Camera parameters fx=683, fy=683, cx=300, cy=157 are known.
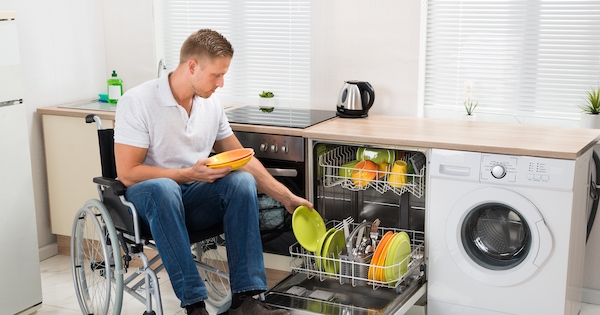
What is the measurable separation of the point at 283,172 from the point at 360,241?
1.66 ft

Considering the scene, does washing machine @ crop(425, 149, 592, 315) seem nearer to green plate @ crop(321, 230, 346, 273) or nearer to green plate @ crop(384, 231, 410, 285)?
green plate @ crop(384, 231, 410, 285)

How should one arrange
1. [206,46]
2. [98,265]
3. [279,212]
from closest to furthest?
[206,46] → [98,265] → [279,212]

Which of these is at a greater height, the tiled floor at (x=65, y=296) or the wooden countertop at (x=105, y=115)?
the wooden countertop at (x=105, y=115)

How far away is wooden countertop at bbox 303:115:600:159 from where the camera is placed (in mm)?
2625

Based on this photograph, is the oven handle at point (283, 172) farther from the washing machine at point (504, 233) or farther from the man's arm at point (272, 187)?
the washing machine at point (504, 233)

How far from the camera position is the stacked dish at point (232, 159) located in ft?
8.59

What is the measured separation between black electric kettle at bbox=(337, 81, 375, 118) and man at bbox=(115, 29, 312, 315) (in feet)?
2.12

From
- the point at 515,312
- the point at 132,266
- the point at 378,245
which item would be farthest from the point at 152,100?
the point at 515,312

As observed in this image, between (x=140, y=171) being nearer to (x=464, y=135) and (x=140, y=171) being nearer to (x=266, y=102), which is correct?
(x=266, y=102)

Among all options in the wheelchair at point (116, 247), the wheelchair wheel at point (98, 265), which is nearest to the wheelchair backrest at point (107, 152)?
the wheelchair at point (116, 247)

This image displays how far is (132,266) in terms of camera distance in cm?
374

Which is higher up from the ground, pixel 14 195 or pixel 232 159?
pixel 232 159

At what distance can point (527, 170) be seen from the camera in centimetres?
259

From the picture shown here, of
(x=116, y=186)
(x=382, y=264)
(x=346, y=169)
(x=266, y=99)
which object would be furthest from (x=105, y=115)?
(x=382, y=264)
